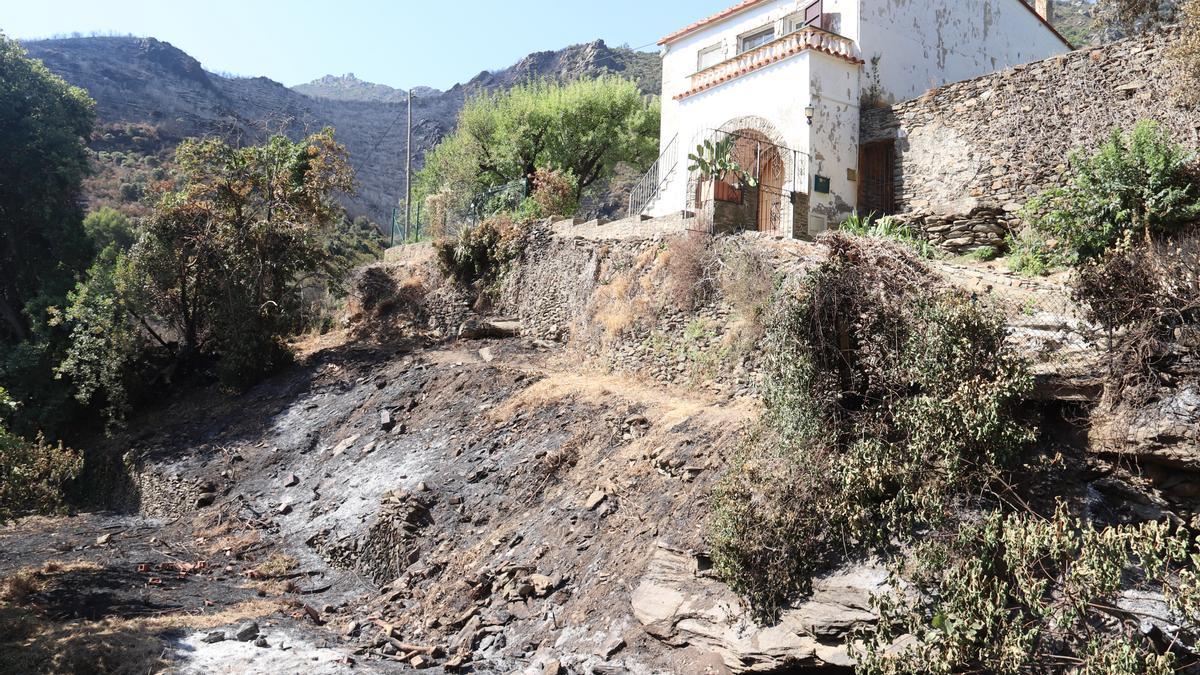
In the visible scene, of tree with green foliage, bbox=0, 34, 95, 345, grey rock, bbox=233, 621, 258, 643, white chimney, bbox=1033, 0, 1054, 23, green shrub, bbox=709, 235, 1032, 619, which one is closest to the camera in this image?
green shrub, bbox=709, 235, 1032, 619

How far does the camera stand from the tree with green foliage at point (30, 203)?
25.5 meters

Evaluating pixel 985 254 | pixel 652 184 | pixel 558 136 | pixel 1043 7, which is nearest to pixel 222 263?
pixel 558 136

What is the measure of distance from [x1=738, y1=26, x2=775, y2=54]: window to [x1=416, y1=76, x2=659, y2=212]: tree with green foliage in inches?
306

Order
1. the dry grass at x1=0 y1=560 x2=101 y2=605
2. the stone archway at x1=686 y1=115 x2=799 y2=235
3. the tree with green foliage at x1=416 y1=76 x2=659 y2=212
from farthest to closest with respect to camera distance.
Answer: the tree with green foliage at x1=416 y1=76 x2=659 y2=212, the stone archway at x1=686 y1=115 x2=799 y2=235, the dry grass at x1=0 y1=560 x2=101 y2=605

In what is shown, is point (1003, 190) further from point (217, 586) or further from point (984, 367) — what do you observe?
point (217, 586)

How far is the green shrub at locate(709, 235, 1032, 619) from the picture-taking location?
23.3 ft

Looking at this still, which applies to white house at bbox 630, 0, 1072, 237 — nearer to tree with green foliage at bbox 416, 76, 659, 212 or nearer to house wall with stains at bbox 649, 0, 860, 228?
house wall with stains at bbox 649, 0, 860, 228

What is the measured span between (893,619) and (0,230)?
29.7m

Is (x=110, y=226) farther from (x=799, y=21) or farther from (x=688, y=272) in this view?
(x=688, y=272)

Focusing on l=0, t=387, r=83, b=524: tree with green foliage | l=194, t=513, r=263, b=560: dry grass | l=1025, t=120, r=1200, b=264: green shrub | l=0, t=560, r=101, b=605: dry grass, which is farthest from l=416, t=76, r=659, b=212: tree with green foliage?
l=1025, t=120, r=1200, b=264: green shrub

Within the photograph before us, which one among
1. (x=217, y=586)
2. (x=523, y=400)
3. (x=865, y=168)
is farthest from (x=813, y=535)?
(x=865, y=168)

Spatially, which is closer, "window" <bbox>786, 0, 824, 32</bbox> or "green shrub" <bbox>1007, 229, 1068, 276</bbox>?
"green shrub" <bbox>1007, 229, 1068, 276</bbox>

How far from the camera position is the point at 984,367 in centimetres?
740

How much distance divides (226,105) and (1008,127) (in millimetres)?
65695
